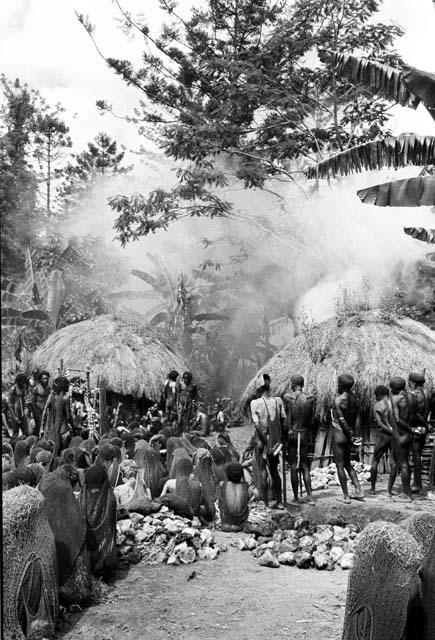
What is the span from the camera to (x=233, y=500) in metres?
8.43

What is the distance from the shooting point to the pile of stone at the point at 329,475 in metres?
11.9

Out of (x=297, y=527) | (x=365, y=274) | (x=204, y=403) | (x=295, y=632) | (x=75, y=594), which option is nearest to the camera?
(x=295, y=632)

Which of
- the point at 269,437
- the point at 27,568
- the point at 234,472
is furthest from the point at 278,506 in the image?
the point at 27,568

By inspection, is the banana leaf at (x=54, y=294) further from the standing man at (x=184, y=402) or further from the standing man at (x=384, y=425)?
the standing man at (x=384, y=425)

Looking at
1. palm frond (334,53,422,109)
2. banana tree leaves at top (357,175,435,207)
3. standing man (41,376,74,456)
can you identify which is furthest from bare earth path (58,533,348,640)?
palm frond (334,53,422,109)

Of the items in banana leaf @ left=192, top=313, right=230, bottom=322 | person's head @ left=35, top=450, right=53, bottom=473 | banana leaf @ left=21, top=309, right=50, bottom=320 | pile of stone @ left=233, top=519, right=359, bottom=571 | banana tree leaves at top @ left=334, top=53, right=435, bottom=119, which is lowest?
pile of stone @ left=233, top=519, right=359, bottom=571

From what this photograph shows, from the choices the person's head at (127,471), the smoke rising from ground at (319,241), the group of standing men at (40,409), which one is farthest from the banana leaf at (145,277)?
the person's head at (127,471)

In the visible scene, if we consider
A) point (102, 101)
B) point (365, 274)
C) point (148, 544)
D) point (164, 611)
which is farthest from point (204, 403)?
point (164, 611)

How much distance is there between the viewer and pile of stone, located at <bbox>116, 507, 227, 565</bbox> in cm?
723

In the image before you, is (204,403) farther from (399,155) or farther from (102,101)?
(399,155)

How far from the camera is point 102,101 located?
864 inches

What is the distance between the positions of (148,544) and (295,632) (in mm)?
2405

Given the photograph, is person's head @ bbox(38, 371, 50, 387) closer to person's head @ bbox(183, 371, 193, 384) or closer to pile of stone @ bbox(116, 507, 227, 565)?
person's head @ bbox(183, 371, 193, 384)

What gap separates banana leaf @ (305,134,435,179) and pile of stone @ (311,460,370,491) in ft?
16.2
